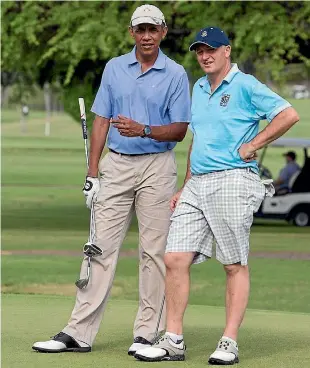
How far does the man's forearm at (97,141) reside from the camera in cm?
852

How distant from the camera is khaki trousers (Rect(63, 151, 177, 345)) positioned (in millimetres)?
8555

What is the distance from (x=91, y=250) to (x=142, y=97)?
38.2 inches

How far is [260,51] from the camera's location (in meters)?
22.9

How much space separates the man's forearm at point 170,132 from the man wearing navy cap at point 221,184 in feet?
0.96

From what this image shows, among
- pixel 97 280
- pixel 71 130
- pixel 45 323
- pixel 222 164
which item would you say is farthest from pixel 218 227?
pixel 71 130

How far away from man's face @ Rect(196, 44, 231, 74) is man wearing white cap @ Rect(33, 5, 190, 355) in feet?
1.24

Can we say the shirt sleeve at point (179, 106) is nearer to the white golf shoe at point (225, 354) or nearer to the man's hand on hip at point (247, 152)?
the man's hand on hip at point (247, 152)

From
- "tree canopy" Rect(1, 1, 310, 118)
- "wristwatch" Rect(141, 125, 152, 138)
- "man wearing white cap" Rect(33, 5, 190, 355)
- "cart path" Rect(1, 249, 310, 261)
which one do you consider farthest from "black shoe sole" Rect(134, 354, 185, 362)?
"tree canopy" Rect(1, 1, 310, 118)

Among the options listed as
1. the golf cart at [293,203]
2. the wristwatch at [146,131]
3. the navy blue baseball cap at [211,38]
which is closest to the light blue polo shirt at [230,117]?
the navy blue baseball cap at [211,38]

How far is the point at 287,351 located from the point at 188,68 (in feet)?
53.5

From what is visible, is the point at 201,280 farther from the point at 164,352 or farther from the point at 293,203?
the point at 293,203

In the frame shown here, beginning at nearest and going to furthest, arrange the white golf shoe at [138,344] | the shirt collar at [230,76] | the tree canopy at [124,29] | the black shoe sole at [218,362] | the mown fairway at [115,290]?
the black shoe sole at [218,362] → the shirt collar at [230,76] → the white golf shoe at [138,344] → the mown fairway at [115,290] → the tree canopy at [124,29]

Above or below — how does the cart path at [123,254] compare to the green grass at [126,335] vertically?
below

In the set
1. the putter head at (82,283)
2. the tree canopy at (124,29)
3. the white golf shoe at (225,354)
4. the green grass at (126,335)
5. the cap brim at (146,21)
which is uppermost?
the tree canopy at (124,29)
